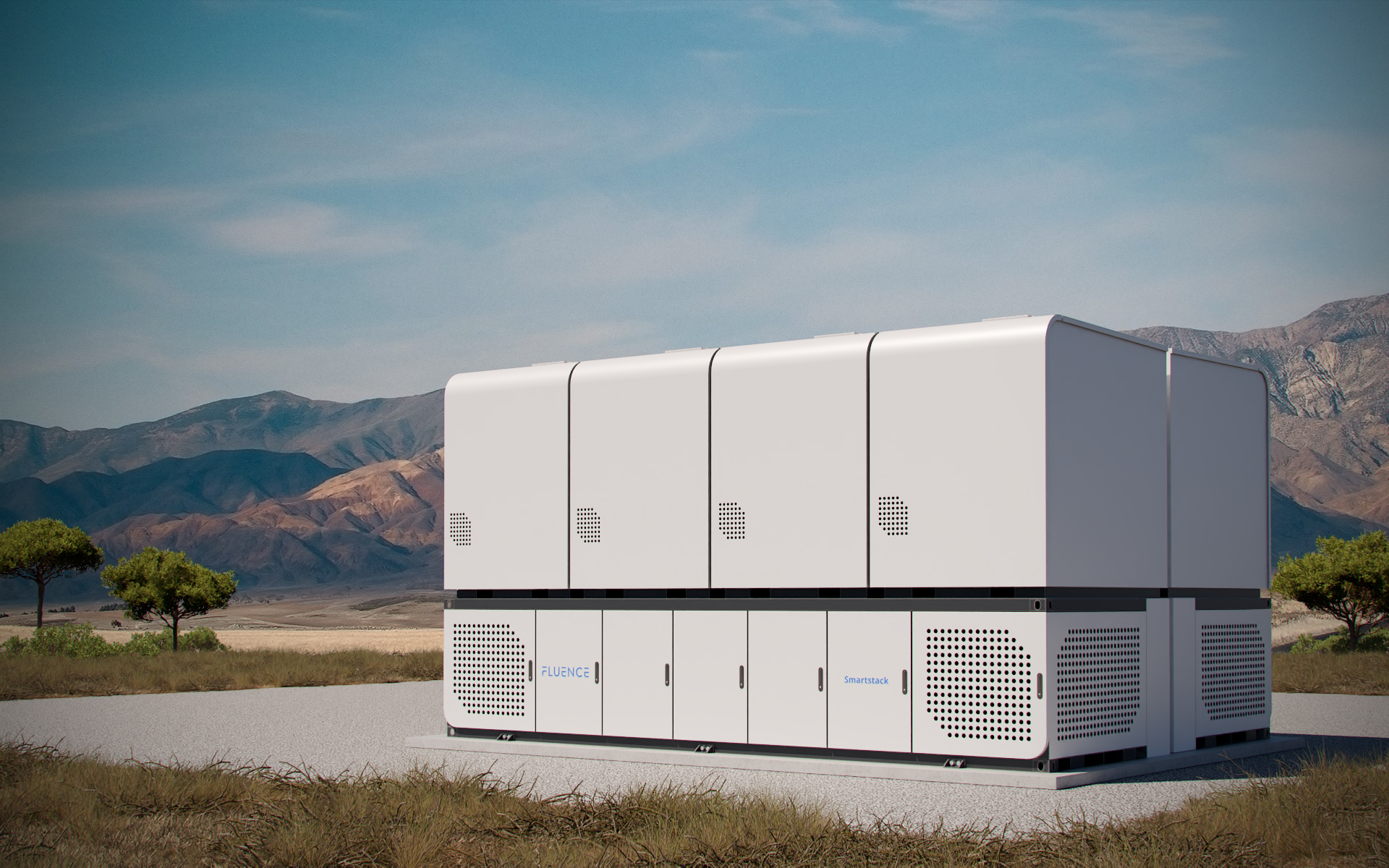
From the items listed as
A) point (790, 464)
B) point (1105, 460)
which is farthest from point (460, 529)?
point (1105, 460)

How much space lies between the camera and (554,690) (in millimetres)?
16797

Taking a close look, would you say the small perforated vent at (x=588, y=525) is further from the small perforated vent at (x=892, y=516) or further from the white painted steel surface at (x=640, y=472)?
the small perforated vent at (x=892, y=516)

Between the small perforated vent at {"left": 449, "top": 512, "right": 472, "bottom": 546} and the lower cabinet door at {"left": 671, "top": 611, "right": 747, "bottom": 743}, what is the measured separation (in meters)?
3.29

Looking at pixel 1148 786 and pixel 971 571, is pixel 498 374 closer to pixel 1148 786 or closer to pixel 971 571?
pixel 971 571

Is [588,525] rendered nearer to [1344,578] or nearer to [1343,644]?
[1344,578]

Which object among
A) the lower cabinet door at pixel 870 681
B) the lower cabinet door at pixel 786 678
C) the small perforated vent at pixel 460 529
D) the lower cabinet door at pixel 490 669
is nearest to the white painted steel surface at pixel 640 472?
the lower cabinet door at pixel 786 678

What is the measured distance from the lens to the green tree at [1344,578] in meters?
39.5

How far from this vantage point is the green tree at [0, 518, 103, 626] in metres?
49.5

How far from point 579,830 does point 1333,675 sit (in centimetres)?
2177

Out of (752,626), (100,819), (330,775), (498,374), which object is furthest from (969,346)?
(100,819)

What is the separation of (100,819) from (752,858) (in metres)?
5.24

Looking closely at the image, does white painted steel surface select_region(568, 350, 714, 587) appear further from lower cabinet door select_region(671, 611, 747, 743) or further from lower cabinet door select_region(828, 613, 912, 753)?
lower cabinet door select_region(828, 613, 912, 753)

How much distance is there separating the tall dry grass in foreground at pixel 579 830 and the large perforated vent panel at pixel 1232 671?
3.63 meters

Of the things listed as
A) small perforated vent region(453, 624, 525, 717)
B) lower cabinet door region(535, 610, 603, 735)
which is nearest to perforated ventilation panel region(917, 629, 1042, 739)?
lower cabinet door region(535, 610, 603, 735)
